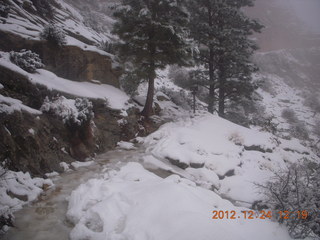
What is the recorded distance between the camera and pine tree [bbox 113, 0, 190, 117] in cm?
909

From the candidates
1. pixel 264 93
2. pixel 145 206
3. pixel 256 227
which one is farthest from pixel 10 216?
pixel 264 93

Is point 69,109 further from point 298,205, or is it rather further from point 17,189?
point 298,205

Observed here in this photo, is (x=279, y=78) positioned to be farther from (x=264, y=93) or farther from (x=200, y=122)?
(x=200, y=122)

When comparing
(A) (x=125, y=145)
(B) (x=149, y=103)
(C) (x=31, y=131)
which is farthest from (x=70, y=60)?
(C) (x=31, y=131)

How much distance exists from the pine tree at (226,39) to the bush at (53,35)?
26.6 ft

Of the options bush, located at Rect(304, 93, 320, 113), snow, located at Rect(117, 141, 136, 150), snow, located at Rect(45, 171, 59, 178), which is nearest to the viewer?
snow, located at Rect(45, 171, 59, 178)

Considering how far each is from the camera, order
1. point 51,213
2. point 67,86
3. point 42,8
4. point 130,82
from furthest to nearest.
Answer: point 42,8, point 130,82, point 67,86, point 51,213

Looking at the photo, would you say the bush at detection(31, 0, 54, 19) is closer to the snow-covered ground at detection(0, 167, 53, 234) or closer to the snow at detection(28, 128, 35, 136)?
the snow at detection(28, 128, 35, 136)

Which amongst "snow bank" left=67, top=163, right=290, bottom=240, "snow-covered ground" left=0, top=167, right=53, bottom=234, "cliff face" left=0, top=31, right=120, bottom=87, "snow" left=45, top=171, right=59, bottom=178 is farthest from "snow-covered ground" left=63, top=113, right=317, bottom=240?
"cliff face" left=0, top=31, right=120, bottom=87

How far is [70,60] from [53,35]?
123 centimetres

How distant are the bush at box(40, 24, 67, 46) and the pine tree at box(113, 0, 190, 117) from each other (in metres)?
2.67

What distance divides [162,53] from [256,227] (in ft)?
27.7

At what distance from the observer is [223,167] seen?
22.6 feet

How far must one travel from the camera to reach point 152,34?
31.3 feet
